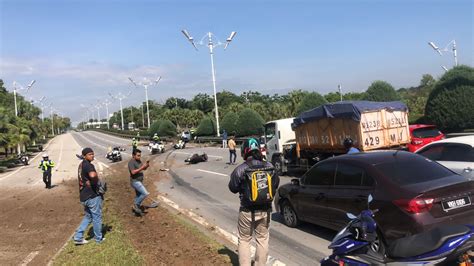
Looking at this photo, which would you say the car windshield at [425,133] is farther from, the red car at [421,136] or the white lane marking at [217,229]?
the white lane marking at [217,229]

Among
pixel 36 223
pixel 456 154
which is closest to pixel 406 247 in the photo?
pixel 456 154

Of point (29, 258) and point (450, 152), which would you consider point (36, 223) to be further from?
point (450, 152)

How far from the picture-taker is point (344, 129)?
49.5 ft

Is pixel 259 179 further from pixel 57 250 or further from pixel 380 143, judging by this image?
pixel 380 143

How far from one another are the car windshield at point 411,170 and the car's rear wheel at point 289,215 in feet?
9.07

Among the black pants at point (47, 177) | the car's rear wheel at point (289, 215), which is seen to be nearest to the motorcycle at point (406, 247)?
the car's rear wheel at point (289, 215)

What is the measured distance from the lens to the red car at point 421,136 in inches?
641

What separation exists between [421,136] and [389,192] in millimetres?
10791

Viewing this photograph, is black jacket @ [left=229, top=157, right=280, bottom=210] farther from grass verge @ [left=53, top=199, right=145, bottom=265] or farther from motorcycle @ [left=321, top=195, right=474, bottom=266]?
grass verge @ [left=53, top=199, right=145, bottom=265]

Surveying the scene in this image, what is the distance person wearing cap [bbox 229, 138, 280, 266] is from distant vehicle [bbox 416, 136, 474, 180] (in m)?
4.70

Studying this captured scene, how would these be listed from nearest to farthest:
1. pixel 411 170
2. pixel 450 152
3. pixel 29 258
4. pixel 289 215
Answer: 1. pixel 411 170
2. pixel 29 258
3. pixel 450 152
4. pixel 289 215

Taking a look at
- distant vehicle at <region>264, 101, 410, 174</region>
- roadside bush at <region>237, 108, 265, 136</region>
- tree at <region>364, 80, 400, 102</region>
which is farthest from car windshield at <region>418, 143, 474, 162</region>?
roadside bush at <region>237, 108, 265, 136</region>

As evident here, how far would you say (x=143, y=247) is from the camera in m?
8.35

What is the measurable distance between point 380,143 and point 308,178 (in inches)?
262
